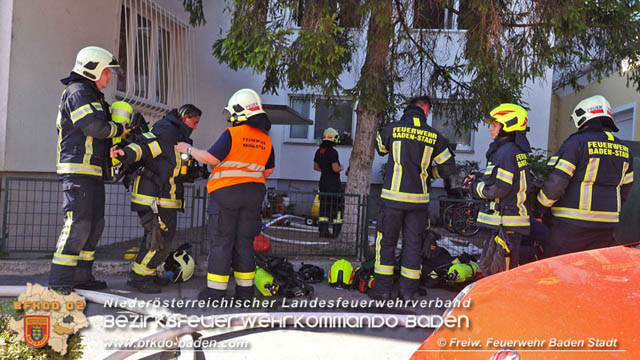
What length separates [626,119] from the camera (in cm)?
1127

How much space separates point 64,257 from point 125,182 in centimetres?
97

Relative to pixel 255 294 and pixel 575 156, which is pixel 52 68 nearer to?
pixel 255 294

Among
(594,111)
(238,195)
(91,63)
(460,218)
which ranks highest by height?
(91,63)

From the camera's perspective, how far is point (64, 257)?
4223mm

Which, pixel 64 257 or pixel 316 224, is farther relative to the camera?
pixel 316 224

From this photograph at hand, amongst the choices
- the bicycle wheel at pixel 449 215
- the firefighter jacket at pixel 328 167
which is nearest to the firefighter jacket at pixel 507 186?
the bicycle wheel at pixel 449 215

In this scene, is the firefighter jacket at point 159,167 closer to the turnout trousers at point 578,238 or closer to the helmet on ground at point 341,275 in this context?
the helmet on ground at point 341,275

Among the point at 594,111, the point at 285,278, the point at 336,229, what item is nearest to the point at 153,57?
the point at 336,229

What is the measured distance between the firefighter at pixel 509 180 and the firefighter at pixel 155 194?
3168mm

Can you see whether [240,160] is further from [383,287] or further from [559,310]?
[559,310]

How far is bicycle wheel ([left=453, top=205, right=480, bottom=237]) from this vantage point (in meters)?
6.31

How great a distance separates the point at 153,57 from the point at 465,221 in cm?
573

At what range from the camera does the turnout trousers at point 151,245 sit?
4.74m

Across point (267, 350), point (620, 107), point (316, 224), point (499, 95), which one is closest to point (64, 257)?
point (267, 350)
